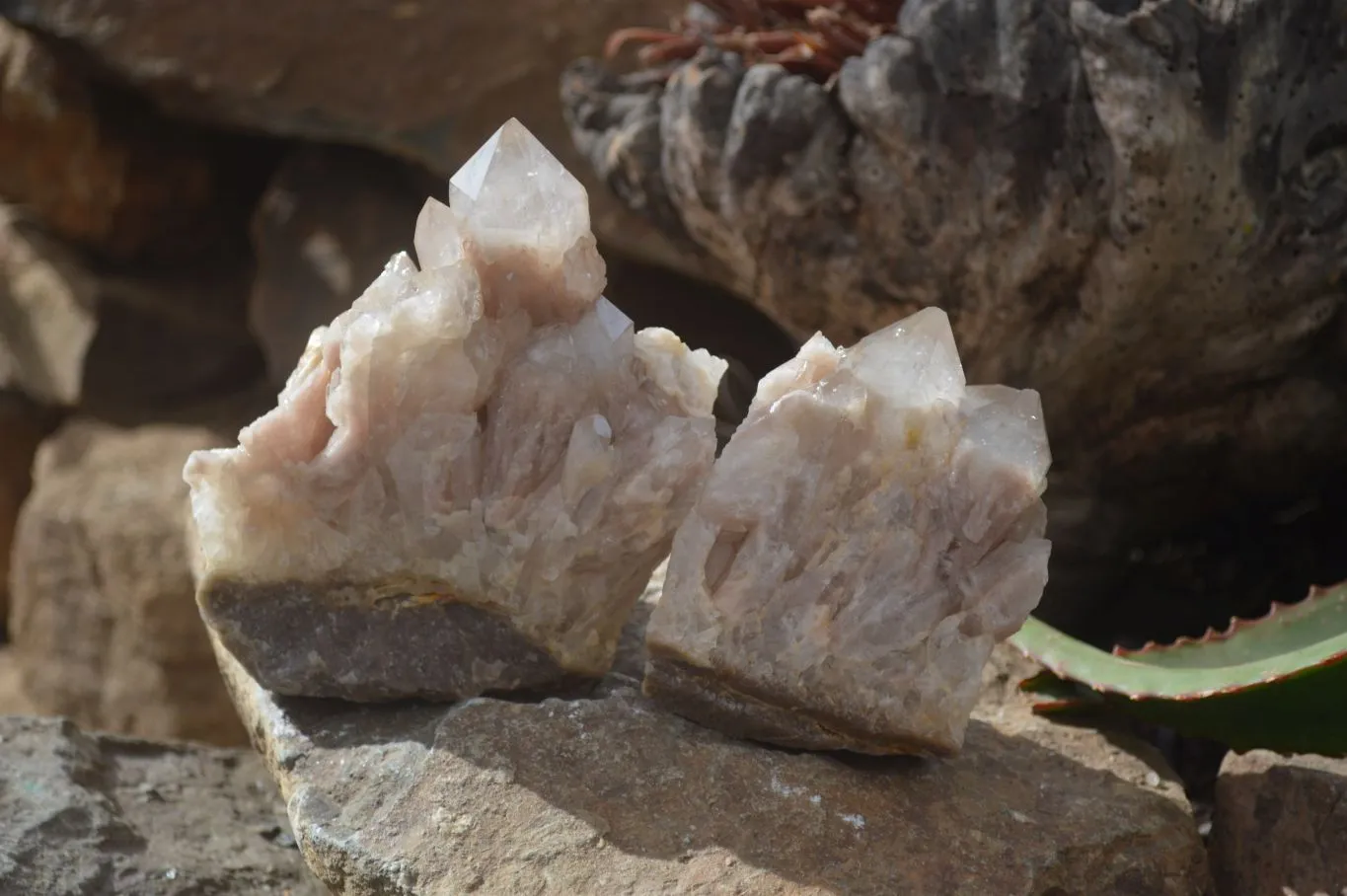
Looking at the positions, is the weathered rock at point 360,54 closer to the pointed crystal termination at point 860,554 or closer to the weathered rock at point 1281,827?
the pointed crystal termination at point 860,554

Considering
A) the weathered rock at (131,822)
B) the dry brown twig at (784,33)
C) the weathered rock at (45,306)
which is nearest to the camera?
the weathered rock at (131,822)

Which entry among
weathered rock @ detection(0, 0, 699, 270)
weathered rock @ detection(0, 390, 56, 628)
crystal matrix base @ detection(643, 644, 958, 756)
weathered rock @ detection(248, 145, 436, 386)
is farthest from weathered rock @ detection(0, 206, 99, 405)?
crystal matrix base @ detection(643, 644, 958, 756)

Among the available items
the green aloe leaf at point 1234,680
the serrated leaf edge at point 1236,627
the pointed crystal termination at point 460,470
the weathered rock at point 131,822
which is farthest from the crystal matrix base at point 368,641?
the serrated leaf edge at point 1236,627

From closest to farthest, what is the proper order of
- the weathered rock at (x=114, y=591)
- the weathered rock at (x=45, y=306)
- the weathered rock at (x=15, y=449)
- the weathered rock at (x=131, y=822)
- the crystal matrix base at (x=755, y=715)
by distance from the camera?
1. the crystal matrix base at (x=755, y=715)
2. the weathered rock at (x=131, y=822)
3. the weathered rock at (x=114, y=591)
4. the weathered rock at (x=45, y=306)
5. the weathered rock at (x=15, y=449)

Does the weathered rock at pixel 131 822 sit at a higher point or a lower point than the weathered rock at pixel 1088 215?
lower

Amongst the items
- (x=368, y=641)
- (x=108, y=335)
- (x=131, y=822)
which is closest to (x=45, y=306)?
(x=108, y=335)

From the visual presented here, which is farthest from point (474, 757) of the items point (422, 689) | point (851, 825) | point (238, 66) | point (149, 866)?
point (238, 66)

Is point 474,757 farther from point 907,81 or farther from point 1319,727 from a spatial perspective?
point 907,81
